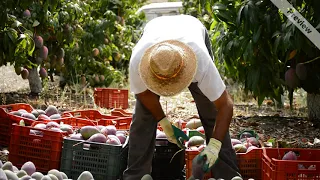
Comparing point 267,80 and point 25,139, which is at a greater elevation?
point 267,80

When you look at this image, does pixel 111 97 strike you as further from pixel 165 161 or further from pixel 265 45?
pixel 165 161

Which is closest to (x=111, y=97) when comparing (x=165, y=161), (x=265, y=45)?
(x=265, y=45)

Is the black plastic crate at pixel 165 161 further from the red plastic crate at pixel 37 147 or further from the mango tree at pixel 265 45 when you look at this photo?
the mango tree at pixel 265 45

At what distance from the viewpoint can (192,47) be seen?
10.7 feet

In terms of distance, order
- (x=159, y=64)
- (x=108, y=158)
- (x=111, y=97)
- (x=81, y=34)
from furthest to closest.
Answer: (x=81, y=34) → (x=111, y=97) → (x=108, y=158) → (x=159, y=64)

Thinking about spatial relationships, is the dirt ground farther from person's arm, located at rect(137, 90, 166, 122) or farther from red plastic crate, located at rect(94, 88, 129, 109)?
person's arm, located at rect(137, 90, 166, 122)

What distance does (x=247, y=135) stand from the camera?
4.32m

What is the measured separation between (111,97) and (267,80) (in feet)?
8.55

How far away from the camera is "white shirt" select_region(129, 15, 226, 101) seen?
10.7ft

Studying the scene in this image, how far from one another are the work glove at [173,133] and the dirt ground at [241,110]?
64cm

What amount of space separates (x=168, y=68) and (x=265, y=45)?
6.22ft

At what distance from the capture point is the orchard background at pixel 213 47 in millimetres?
4562

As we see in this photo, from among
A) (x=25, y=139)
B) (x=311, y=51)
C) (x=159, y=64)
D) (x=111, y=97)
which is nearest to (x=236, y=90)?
(x=111, y=97)

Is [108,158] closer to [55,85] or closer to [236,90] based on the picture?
[236,90]
